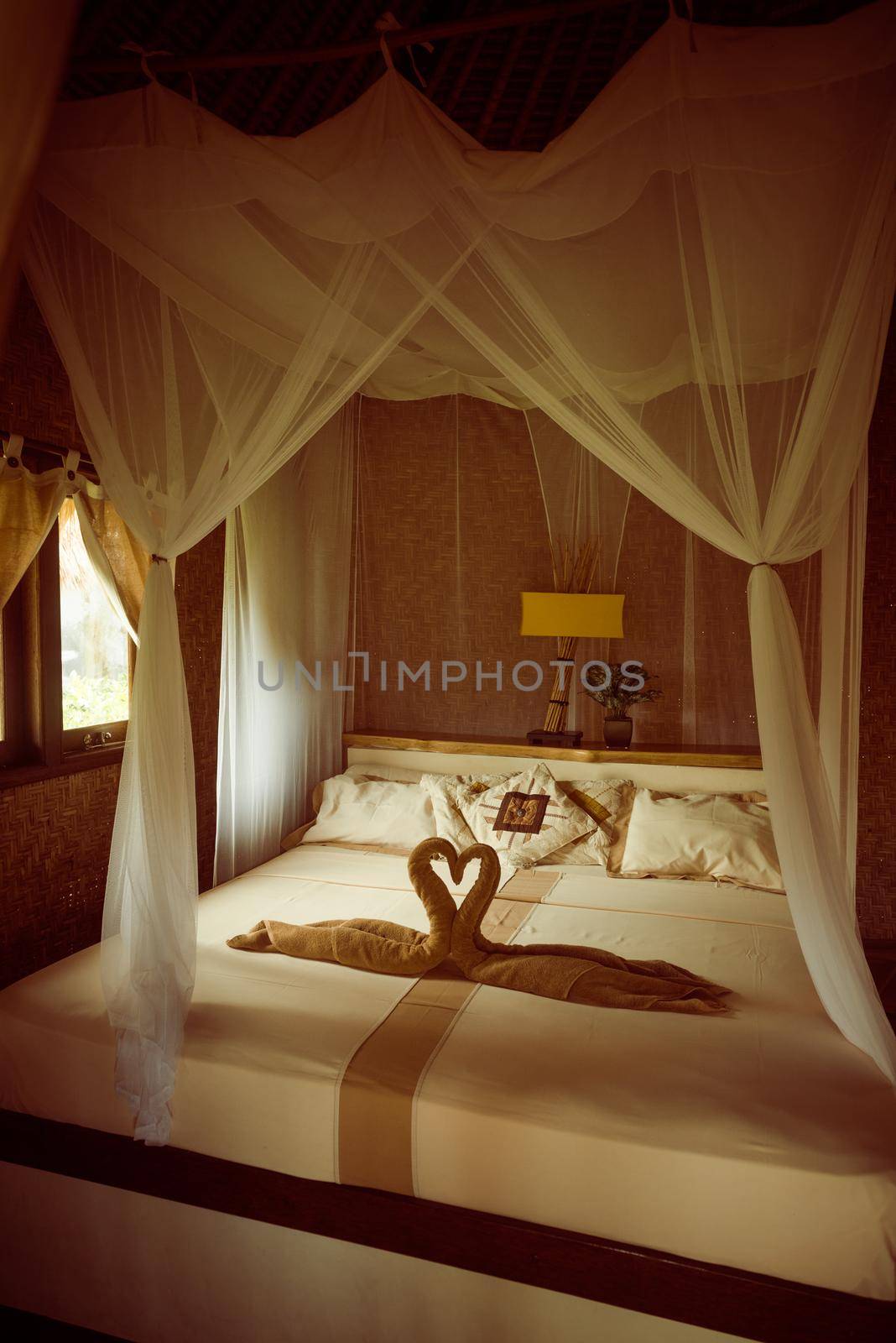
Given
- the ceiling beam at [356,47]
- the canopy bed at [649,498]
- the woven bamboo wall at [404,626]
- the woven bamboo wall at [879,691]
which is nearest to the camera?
the canopy bed at [649,498]

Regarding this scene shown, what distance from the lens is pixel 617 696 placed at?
364 cm

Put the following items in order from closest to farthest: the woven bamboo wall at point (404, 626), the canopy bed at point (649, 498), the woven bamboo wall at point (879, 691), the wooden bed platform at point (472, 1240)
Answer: the wooden bed platform at point (472, 1240) < the canopy bed at point (649, 498) < the woven bamboo wall at point (404, 626) < the woven bamboo wall at point (879, 691)

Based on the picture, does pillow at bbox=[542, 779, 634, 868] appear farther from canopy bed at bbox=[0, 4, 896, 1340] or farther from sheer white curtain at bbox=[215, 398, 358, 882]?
sheer white curtain at bbox=[215, 398, 358, 882]

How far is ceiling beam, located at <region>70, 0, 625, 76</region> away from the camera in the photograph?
169 cm

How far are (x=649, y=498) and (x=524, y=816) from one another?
1687 millimetres

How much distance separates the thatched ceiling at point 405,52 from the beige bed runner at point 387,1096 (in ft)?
7.11

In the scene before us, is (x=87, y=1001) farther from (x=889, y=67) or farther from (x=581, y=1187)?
(x=889, y=67)

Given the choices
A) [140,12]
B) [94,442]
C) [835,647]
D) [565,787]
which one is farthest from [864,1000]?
[140,12]

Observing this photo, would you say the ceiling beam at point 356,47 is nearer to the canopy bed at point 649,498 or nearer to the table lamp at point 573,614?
the canopy bed at point 649,498

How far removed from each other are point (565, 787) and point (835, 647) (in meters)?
1.11

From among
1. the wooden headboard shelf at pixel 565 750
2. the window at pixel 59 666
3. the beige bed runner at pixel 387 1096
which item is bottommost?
the beige bed runner at pixel 387 1096

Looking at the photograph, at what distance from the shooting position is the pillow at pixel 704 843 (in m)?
3.05

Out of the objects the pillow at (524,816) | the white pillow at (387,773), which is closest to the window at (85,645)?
the white pillow at (387,773)

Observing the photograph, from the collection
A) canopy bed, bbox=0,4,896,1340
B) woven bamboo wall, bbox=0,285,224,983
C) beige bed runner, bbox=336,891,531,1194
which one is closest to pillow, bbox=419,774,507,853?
canopy bed, bbox=0,4,896,1340
